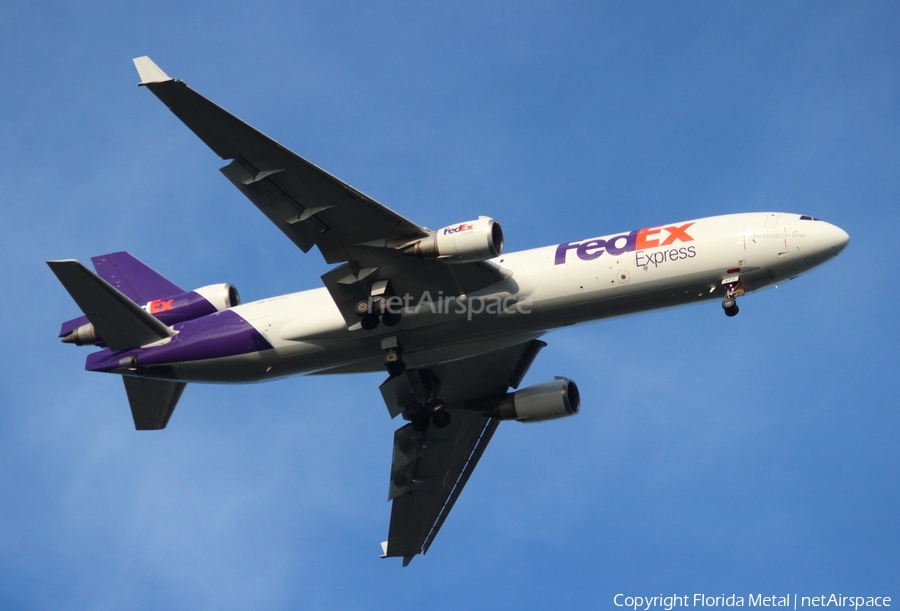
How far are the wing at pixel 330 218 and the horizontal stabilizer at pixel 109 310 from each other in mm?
6175

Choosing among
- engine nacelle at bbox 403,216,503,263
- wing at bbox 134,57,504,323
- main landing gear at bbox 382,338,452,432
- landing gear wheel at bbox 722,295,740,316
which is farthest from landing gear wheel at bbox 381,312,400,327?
landing gear wheel at bbox 722,295,740,316

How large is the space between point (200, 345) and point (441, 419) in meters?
9.15

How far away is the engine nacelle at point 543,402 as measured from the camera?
4075cm

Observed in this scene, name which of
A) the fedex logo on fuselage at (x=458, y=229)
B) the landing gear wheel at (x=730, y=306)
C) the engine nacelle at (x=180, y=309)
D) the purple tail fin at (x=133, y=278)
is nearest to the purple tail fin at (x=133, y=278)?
the purple tail fin at (x=133, y=278)

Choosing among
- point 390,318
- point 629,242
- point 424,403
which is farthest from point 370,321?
point 629,242

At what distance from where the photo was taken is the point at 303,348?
118 feet

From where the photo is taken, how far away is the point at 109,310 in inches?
1441

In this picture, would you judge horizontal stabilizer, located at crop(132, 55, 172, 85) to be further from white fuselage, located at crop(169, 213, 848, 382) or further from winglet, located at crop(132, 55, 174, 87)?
white fuselage, located at crop(169, 213, 848, 382)

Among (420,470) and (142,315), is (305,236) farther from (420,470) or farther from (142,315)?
(420,470)

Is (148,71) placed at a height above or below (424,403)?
above

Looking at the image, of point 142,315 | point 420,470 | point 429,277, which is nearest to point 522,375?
point 420,470

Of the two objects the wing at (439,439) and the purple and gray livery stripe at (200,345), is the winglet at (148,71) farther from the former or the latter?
the wing at (439,439)

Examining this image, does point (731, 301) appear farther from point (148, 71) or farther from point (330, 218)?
point (148, 71)

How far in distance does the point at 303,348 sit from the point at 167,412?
7.10 meters
